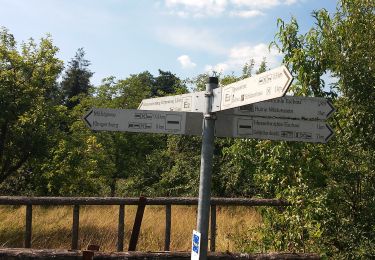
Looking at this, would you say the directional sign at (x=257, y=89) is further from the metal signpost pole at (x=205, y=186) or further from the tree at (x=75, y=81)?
the tree at (x=75, y=81)

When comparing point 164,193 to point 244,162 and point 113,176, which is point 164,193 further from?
point 244,162

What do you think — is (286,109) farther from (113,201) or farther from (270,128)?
(113,201)

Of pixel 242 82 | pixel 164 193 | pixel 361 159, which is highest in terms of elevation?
pixel 242 82

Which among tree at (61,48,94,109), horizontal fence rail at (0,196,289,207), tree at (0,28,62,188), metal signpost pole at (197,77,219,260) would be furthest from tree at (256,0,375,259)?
tree at (61,48,94,109)

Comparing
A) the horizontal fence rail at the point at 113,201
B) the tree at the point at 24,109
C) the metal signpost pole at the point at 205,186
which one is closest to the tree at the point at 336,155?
the horizontal fence rail at the point at 113,201

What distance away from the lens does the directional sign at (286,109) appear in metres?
3.08

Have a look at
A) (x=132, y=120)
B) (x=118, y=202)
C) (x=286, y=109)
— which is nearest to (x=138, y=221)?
(x=118, y=202)

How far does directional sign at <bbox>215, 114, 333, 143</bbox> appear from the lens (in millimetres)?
3004

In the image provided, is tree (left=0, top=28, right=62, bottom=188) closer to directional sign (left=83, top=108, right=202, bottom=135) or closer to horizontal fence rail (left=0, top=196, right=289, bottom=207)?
horizontal fence rail (left=0, top=196, right=289, bottom=207)

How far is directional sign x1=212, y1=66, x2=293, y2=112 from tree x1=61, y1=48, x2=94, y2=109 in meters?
63.3

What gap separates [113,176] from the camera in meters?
25.2

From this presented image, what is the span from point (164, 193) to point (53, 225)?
34.2ft

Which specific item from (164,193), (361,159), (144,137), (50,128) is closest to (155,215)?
(361,159)

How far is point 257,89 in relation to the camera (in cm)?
264
